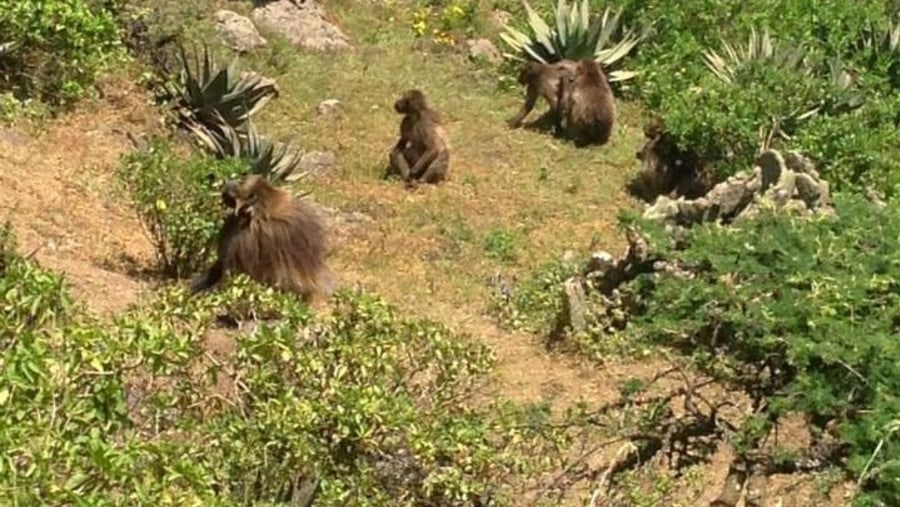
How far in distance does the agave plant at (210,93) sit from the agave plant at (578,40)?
4.11 metres

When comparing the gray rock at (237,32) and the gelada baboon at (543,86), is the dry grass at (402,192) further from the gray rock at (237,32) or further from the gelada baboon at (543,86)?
the gelada baboon at (543,86)

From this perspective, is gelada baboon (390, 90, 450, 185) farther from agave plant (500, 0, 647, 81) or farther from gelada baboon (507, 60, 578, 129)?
agave plant (500, 0, 647, 81)

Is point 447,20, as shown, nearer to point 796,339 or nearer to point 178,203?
point 178,203

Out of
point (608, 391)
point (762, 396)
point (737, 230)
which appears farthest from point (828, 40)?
point (762, 396)

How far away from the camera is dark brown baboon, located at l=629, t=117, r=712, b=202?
47.8ft

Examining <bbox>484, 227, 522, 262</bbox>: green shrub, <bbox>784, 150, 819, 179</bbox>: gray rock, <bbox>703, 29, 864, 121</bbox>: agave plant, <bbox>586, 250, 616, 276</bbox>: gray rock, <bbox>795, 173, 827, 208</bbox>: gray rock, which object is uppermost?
<bbox>703, 29, 864, 121</bbox>: agave plant

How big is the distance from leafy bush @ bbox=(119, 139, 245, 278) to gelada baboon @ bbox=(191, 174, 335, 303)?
57 centimetres

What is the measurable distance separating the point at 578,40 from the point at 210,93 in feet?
16.2

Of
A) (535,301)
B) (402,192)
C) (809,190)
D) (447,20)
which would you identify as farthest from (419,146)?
(447,20)

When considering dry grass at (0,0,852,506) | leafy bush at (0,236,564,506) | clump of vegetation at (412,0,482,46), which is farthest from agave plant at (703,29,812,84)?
leafy bush at (0,236,564,506)

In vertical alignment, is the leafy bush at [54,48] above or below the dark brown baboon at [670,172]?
above

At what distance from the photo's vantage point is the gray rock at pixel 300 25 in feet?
58.4

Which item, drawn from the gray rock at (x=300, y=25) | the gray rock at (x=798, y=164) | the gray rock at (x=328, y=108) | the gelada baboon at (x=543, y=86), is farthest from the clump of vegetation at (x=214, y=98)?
the gray rock at (x=798, y=164)

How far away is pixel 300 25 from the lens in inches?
708
